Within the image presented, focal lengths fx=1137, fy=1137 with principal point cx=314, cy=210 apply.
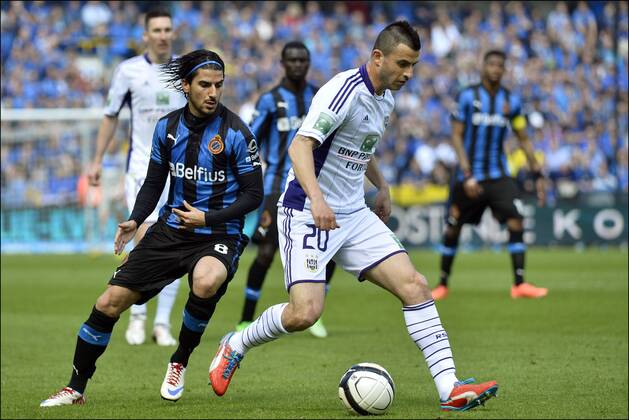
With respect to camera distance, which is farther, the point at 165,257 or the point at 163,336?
the point at 163,336

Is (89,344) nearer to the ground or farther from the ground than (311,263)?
nearer to the ground

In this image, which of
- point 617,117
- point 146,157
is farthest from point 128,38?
point 146,157

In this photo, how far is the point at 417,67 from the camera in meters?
27.6

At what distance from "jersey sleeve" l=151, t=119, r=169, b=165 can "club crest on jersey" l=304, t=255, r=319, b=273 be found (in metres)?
1.15

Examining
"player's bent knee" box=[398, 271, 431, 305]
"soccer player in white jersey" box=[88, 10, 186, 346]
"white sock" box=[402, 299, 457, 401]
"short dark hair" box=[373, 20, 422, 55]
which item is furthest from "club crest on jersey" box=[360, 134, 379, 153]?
"soccer player in white jersey" box=[88, 10, 186, 346]

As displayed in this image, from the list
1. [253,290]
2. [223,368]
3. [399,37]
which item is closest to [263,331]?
[223,368]

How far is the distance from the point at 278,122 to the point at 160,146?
362 cm

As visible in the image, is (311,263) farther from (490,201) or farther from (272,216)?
(490,201)

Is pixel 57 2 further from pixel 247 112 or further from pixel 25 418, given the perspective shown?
pixel 25 418

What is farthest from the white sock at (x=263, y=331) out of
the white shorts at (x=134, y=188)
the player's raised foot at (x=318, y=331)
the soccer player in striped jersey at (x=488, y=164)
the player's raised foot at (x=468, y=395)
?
the soccer player in striped jersey at (x=488, y=164)

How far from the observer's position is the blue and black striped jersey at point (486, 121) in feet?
45.8

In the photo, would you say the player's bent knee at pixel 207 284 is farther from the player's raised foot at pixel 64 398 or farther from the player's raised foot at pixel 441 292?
the player's raised foot at pixel 441 292

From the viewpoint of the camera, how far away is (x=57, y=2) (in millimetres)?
28125

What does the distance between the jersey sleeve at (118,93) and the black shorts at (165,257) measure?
3.03 meters
